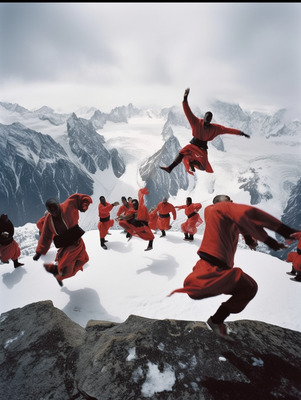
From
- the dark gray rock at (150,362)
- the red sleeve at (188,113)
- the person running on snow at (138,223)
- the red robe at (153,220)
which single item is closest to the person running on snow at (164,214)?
A: the red robe at (153,220)

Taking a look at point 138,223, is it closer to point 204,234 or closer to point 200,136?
point 200,136

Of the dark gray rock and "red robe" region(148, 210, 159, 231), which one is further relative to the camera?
"red robe" region(148, 210, 159, 231)

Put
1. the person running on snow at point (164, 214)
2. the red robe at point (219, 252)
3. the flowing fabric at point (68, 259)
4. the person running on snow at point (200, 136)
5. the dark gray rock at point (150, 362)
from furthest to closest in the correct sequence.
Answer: the person running on snow at point (164, 214)
the person running on snow at point (200, 136)
the flowing fabric at point (68, 259)
the red robe at point (219, 252)
the dark gray rock at point (150, 362)

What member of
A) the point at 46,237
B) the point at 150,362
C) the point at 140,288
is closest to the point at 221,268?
the point at 150,362

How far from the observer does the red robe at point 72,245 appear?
523 cm

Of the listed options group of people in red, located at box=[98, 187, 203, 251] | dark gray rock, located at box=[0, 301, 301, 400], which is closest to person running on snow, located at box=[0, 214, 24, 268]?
group of people in red, located at box=[98, 187, 203, 251]

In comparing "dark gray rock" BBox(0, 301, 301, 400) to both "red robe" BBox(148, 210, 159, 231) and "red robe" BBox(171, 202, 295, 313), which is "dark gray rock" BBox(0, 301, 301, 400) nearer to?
"red robe" BBox(171, 202, 295, 313)

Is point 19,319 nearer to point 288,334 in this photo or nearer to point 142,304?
point 142,304

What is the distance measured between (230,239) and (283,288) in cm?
426

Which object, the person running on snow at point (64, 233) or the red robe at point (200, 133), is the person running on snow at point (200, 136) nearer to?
the red robe at point (200, 133)

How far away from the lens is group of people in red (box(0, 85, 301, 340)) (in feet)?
9.59

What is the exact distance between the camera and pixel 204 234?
3.34 m

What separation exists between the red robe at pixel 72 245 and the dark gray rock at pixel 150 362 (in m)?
1.66

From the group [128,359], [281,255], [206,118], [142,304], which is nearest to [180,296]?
[142,304]
